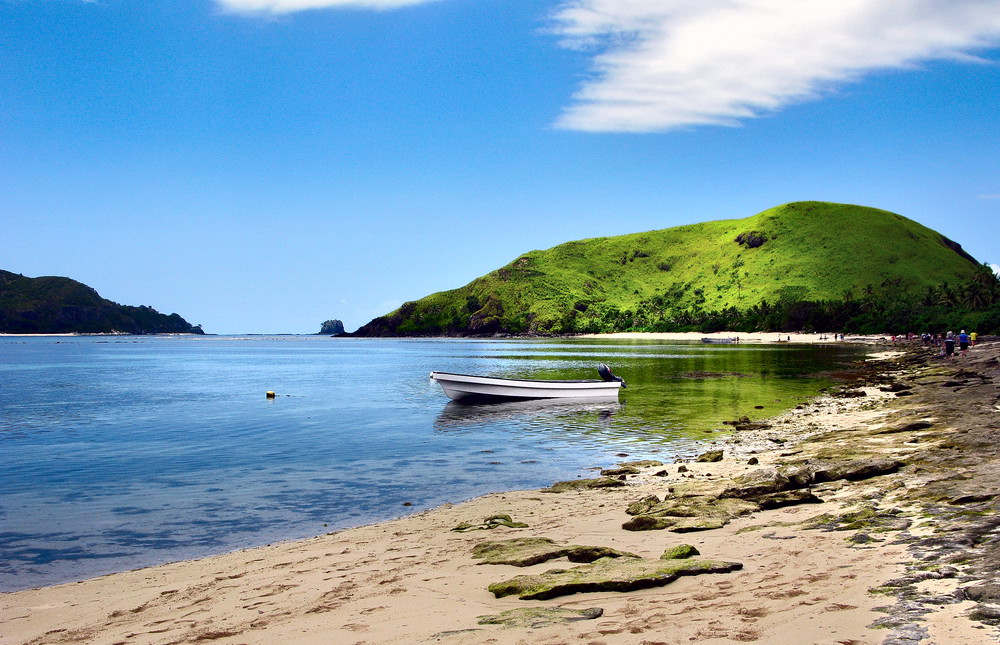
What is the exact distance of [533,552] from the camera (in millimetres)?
11664

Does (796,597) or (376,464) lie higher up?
(796,597)

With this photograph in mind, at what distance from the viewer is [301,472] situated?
23.6 metres

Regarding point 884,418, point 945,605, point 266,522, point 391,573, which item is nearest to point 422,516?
point 266,522

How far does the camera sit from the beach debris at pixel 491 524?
14.6m

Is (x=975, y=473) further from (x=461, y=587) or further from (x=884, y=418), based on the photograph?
(x=884, y=418)

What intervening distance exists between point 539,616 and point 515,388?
1471 inches

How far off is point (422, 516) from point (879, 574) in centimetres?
1069

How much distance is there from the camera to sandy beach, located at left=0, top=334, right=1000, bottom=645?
301 inches

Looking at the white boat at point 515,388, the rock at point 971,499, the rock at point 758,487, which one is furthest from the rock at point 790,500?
the white boat at point 515,388

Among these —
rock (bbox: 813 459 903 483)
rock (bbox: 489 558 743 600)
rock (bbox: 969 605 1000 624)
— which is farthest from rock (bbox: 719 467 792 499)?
rock (bbox: 969 605 1000 624)

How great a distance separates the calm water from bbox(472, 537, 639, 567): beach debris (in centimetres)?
552

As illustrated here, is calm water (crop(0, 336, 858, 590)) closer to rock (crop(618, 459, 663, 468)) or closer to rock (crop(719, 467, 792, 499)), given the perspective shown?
rock (crop(618, 459, 663, 468))

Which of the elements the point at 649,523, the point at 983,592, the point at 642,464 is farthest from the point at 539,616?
the point at 642,464

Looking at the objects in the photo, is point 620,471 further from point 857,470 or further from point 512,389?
point 512,389
